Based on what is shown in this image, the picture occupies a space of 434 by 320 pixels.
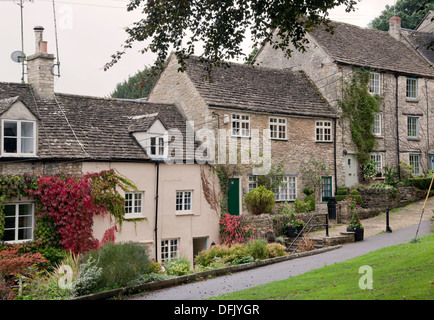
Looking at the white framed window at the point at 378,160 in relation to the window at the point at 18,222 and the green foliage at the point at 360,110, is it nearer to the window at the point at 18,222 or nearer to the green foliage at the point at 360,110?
the green foliage at the point at 360,110

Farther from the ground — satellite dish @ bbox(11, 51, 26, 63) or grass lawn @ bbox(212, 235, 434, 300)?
satellite dish @ bbox(11, 51, 26, 63)

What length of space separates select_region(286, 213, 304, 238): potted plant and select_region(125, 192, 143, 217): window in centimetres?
724

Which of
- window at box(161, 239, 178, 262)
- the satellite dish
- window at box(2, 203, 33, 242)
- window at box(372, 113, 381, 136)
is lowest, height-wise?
window at box(161, 239, 178, 262)

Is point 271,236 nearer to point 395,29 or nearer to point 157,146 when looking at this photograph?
point 157,146

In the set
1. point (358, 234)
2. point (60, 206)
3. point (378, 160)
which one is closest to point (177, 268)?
point (60, 206)

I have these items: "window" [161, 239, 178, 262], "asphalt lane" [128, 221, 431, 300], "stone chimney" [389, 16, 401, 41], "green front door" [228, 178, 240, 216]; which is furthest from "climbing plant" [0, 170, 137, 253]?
"stone chimney" [389, 16, 401, 41]

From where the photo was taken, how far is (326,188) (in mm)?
31438

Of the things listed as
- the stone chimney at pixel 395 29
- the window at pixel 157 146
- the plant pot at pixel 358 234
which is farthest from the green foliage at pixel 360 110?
the window at pixel 157 146

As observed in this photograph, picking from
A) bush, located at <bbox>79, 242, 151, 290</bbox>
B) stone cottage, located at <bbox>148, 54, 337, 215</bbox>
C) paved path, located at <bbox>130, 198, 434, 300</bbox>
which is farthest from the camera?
stone cottage, located at <bbox>148, 54, 337, 215</bbox>

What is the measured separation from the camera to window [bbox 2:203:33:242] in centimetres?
1986

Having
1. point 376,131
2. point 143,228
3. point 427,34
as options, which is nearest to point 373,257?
point 143,228

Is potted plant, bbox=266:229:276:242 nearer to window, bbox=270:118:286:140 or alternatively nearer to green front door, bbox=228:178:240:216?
green front door, bbox=228:178:240:216

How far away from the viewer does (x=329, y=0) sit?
1308cm

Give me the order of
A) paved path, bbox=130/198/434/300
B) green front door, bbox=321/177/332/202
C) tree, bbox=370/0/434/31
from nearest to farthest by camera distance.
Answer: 1. paved path, bbox=130/198/434/300
2. green front door, bbox=321/177/332/202
3. tree, bbox=370/0/434/31
